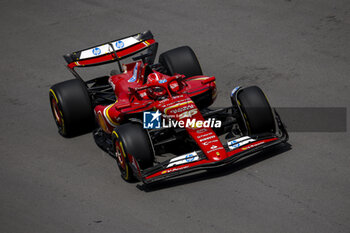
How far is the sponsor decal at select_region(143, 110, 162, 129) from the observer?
9000 mm

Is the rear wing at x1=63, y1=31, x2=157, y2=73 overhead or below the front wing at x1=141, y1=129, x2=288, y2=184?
overhead

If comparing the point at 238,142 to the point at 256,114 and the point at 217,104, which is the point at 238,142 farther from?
the point at 217,104

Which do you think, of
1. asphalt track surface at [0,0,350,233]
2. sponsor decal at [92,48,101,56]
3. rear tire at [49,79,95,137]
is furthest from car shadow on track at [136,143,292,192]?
sponsor decal at [92,48,101,56]

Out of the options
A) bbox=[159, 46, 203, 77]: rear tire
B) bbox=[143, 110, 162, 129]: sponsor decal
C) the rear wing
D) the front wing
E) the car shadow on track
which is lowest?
the car shadow on track

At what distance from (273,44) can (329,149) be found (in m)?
5.33

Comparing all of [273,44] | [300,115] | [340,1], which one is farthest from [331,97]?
[340,1]

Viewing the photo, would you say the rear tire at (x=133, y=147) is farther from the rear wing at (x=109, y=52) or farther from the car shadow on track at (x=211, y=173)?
the rear wing at (x=109, y=52)

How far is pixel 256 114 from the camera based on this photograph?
361 inches

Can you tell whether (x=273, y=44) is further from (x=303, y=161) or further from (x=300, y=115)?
(x=303, y=161)

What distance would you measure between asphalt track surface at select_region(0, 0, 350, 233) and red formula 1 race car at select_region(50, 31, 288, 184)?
0.38m

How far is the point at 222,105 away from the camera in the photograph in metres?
11.4

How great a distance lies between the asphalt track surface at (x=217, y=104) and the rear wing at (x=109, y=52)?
4.57 ft

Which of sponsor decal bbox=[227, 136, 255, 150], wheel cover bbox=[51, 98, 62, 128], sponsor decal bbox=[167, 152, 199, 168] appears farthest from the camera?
wheel cover bbox=[51, 98, 62, 128]

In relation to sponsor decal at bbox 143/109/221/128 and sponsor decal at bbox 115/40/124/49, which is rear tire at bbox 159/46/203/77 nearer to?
sponsor decal at bbox 115/40/124/49
